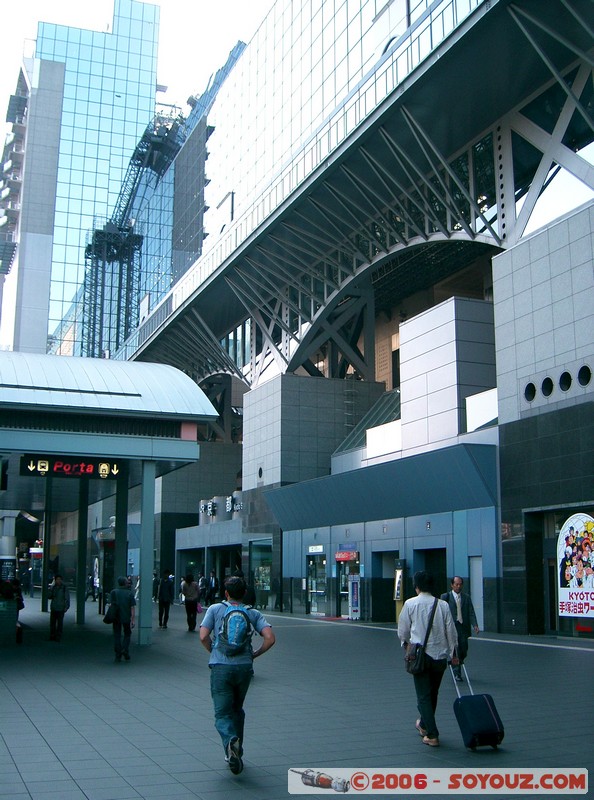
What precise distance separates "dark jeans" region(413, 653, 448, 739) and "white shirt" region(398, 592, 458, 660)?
0.08 m

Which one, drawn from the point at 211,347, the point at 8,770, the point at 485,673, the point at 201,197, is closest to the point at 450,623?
the point at 8,770

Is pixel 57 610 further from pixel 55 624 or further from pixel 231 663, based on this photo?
pixel 231 663

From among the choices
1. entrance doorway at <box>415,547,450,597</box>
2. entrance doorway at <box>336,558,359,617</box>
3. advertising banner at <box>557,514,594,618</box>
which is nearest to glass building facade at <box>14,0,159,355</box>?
entrance doorway at <box>336,558,359,617</box>

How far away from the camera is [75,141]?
111562 mm

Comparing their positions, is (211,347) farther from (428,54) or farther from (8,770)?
(8,770)

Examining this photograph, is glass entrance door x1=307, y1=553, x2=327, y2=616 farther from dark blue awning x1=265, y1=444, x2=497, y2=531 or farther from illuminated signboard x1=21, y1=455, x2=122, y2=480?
illuminated signboard x1=21, y1=455, x2=122, y2=480

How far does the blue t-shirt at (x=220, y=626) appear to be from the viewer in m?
7.26

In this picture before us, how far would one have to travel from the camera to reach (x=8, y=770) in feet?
24.4

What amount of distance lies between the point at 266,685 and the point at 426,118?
21.0 meters

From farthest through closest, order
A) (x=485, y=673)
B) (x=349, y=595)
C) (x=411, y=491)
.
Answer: (x=349, y=595), (x=411, y=491), (x=485, y=673)

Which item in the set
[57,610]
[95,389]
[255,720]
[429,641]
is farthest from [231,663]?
[57,610]

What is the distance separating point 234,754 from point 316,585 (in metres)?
29.9

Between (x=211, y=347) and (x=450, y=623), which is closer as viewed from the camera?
(x=450, y=623)

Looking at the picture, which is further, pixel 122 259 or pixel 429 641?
pixel 122 259
